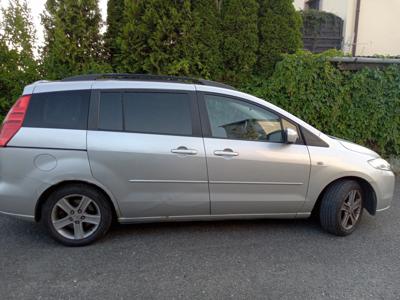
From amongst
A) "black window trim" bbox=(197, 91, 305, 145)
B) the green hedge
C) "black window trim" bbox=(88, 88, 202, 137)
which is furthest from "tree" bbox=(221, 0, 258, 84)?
"black window trim" bbox=(88, 88, 202, 137)

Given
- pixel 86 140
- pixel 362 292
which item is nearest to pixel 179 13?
pixel 86 140

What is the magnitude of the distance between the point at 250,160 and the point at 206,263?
1049 millimetres

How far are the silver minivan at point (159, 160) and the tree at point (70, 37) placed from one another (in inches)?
92.0

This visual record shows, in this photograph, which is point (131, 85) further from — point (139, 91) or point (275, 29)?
point (275, 29)

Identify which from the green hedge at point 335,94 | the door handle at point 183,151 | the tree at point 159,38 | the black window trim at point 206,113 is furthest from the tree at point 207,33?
the door handle at point 183,151

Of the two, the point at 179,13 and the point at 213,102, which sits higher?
the point at 179,13

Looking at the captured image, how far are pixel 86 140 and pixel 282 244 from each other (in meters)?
2.16

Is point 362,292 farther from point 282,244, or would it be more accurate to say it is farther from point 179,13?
point 179,13

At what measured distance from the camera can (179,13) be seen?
18.2ft

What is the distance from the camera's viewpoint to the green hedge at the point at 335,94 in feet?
19.1

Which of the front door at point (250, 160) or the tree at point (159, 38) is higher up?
the tree at point (159, 38)

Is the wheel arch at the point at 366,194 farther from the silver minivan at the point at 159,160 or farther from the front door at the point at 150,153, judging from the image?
the front door at the point at 150,153

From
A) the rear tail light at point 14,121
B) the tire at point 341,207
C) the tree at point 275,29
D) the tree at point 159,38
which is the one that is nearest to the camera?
the rear tail light at point 14,121

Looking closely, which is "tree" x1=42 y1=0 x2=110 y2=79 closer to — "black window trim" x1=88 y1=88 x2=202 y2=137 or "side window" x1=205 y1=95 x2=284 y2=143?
"black window trim" x1=88 y1=88 x2=202 y2=137
